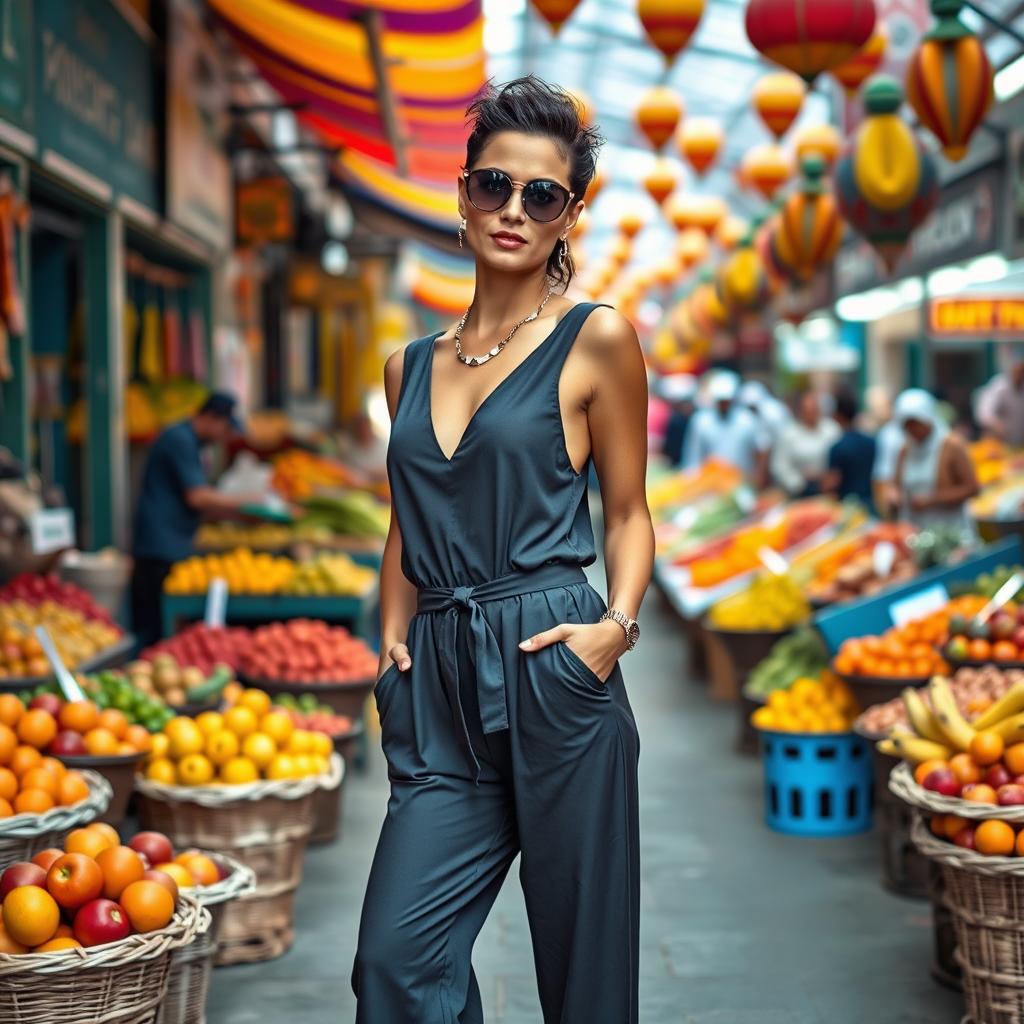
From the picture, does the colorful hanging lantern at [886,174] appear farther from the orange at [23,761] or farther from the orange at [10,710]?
the orange at [23,761]

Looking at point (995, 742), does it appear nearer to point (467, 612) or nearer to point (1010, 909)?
point (1010, 909)

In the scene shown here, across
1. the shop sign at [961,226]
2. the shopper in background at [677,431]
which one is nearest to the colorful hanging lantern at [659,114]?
the shop sign at [961,226]

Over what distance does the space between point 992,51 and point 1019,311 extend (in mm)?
2690

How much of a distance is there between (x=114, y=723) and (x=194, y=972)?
1088 millimetres

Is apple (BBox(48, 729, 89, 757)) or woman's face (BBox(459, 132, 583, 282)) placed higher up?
woman's face (BBox(459, 132, 583, 282))

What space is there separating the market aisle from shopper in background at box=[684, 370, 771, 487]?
9.20m

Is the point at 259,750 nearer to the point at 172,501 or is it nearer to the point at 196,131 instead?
the point at 172,501

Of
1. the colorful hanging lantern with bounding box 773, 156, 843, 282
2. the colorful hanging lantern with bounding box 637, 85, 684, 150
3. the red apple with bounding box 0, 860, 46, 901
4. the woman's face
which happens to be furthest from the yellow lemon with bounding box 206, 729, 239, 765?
the colorful hanging lantern with bounding box 773, 156, 843, 282

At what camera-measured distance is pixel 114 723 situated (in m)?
4.73

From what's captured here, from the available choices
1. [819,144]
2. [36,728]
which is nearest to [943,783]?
[36,728]

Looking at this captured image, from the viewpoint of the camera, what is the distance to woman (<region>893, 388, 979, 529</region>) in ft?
32.9

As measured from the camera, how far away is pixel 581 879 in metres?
2.74

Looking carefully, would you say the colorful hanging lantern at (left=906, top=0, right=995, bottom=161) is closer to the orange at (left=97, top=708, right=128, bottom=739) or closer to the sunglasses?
the orange at (left=97, top=708, right=128, bottom=739)

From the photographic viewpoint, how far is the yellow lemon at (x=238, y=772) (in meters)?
4.79
